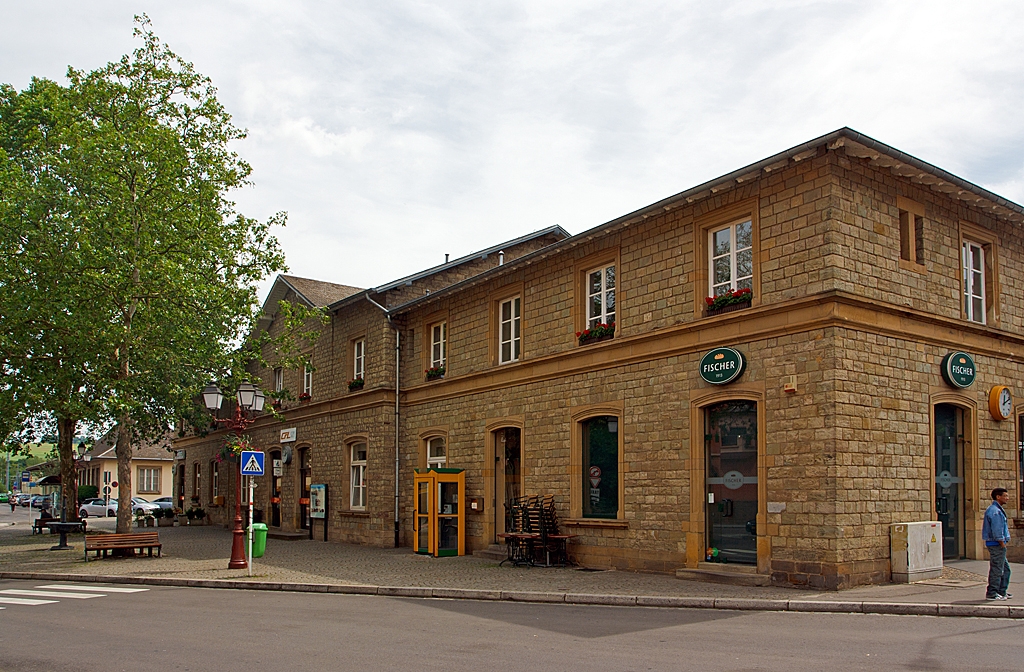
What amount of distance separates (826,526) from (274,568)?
447 inches

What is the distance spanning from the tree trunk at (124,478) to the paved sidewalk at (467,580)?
1.30 m

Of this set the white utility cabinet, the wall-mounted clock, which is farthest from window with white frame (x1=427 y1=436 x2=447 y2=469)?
the wall-mounted clock

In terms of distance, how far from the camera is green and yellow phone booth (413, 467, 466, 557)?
2158 cm

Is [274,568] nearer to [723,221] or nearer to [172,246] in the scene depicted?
[172,246]

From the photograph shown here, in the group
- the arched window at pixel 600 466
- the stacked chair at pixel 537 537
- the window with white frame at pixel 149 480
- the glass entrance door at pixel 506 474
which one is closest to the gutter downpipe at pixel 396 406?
the glass entrance door at pixel 506 474

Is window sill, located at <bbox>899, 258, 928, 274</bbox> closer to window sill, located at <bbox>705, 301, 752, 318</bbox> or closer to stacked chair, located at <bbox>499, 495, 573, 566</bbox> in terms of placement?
window sill, located at <bbox>705, 301, 752, 318</bbox>

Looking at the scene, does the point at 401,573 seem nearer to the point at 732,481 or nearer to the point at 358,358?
the point at 732,481

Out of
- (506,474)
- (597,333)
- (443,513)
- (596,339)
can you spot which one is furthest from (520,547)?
(597,333)

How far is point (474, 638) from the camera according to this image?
10.1 m

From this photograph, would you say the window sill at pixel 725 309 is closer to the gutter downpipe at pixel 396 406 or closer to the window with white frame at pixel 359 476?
the gutter downpipe at pixel 396 406

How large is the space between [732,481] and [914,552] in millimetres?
2857

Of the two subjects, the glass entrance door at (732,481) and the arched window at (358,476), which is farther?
the arched window at (358,476)

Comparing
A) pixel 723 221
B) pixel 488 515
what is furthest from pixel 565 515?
pixel 723 221

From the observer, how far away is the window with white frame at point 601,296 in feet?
59.4
